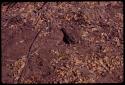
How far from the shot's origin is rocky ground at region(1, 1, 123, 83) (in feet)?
14.4

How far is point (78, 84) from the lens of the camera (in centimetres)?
427

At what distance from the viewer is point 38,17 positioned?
528 centimetres

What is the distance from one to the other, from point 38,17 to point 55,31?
1.71ft

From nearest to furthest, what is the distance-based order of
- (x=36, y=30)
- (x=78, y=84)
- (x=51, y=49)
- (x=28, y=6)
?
(x=78, y=84) < (x=51, y=49) < (x=36, y=30) < (x=28, y=6)

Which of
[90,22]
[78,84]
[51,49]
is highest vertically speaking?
[90,22]

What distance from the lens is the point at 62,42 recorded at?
4.86 metres

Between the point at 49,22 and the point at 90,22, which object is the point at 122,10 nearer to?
the point at 90,22

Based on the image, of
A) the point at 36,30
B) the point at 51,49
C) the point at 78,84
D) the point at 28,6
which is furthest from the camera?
the point at 28,6

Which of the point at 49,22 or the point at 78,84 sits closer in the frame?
the point at 78,84

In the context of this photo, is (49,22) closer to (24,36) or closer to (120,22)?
(24,36)

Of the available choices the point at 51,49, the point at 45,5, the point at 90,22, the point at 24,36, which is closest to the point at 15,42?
the point at 24,36

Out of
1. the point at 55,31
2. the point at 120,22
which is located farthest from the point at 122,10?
the point at 55,31

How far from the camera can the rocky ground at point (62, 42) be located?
4.40 m

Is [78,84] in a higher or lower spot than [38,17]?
lower
